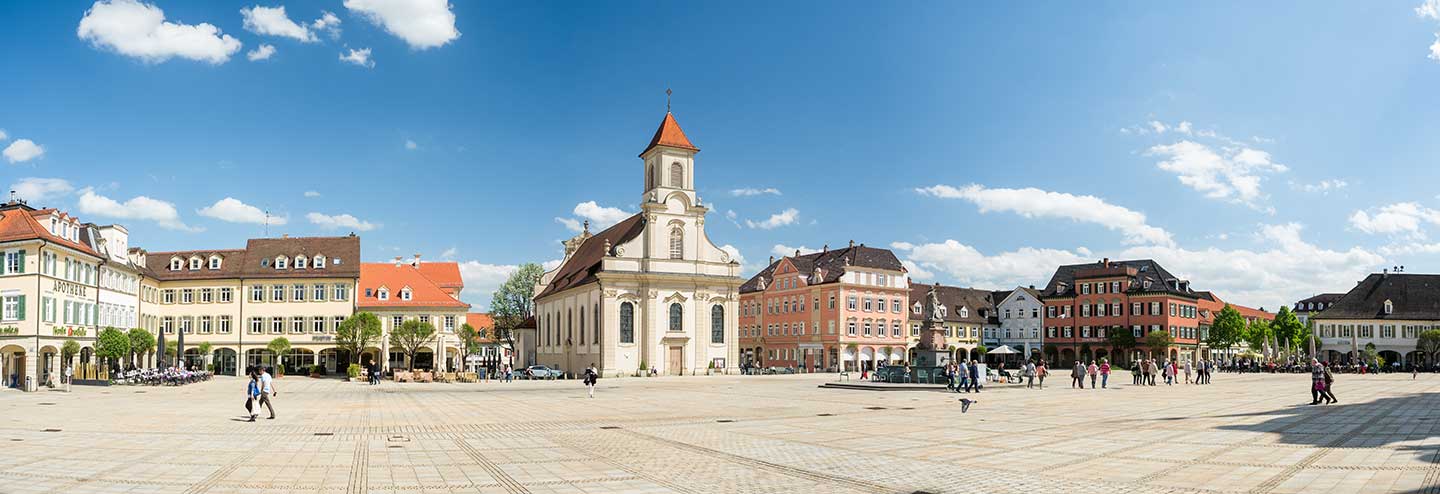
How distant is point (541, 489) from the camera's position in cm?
1530

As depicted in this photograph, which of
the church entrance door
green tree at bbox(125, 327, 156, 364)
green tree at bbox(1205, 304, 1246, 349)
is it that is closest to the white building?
green tree at bbox(1205, 304, 1246, 349)

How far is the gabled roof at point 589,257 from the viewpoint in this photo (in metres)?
79.7

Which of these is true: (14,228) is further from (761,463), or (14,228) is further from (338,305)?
(761,463)

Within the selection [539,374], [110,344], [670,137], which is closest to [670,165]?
[670,137]

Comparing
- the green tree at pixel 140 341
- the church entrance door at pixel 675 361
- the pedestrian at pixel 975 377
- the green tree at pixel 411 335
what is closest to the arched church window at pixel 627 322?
the church entrance door at pixel 675 361

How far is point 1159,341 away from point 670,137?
2032 inches

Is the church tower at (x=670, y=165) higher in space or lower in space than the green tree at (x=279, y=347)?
higher

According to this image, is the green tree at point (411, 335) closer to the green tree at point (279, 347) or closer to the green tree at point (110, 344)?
the green tree at point (279, 347)

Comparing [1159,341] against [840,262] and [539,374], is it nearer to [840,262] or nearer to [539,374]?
[840,262]

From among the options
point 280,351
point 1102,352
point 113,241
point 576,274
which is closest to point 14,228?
point 113,241

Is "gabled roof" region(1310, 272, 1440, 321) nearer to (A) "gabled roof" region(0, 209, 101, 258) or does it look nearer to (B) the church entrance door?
(B) the church entrance door

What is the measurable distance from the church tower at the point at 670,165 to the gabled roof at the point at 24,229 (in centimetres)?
3740

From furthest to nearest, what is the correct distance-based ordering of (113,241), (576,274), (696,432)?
(576,274), (113,241), (696,432)

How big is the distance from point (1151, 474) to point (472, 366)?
8299 centimetres
